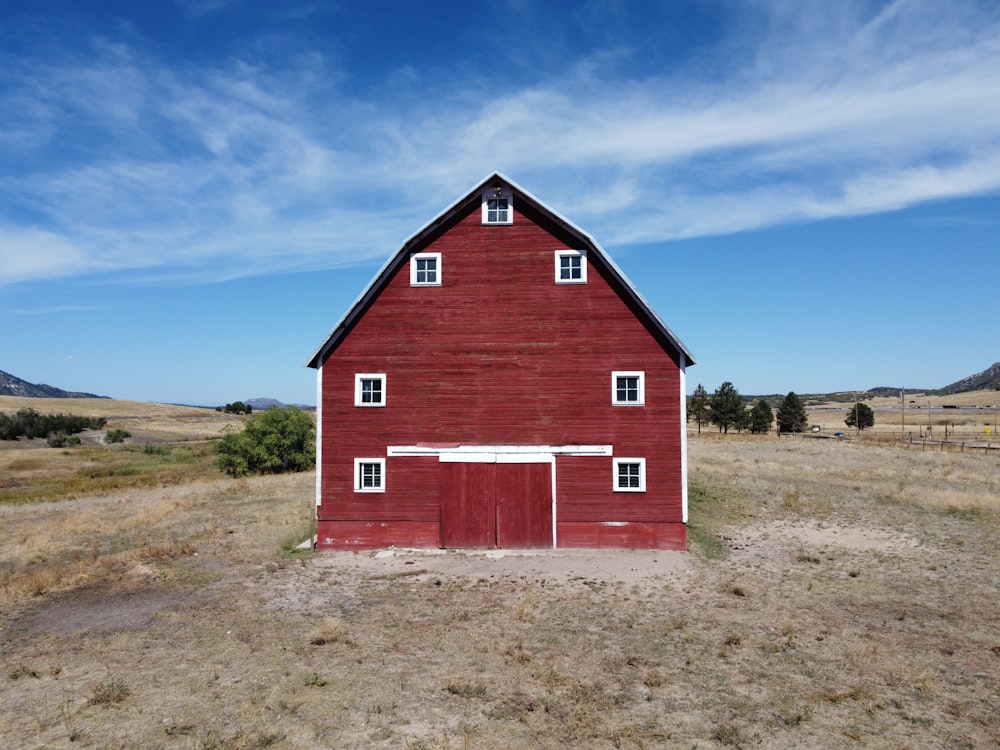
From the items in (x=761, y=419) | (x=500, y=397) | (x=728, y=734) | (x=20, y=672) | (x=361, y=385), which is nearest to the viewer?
(x=728, y=734)

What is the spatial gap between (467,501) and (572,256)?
28.2 feet

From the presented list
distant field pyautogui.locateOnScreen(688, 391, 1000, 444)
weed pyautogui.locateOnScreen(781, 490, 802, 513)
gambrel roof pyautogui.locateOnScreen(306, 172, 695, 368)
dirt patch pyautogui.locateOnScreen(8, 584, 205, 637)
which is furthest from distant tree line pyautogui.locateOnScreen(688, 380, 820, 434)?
dirt patch pyautogui.locateOnScreen(8, 584, 205, 637)

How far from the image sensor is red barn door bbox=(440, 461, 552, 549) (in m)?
20.5

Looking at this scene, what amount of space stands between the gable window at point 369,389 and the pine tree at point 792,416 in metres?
74.3

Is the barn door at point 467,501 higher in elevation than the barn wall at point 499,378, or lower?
lower

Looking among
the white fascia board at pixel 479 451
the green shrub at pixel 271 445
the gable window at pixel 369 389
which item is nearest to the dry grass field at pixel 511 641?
the white fascia board at pixel 479 451

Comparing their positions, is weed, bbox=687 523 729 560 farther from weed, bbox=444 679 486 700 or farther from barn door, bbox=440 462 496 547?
weed, bbox=444 679 486 700

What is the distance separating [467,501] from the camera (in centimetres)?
2073

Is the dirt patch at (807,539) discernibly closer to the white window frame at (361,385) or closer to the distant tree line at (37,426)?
the white window frame at (361,385)

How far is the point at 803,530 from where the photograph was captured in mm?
23516

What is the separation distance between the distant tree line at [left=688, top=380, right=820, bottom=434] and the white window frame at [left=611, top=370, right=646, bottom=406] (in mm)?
69994

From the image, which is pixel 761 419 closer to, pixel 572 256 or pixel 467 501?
pixel 572 256

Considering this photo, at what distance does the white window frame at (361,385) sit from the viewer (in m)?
21.1

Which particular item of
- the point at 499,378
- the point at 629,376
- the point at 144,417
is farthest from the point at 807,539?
the point at 144,417
